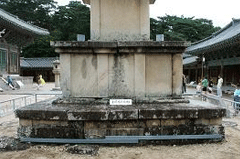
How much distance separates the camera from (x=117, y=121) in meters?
4.37

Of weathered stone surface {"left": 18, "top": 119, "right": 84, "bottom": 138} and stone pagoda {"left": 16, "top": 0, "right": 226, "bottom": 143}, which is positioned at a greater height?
stone pagoda {"left": 16, "top": 0, "right": 226, "bottom": 143}

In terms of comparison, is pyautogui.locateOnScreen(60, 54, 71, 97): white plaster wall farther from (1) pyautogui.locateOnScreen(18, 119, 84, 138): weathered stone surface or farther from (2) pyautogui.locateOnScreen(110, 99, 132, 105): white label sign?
(2) pyautogui.locateOnScreen(110, 99, 132, 105): white label sign

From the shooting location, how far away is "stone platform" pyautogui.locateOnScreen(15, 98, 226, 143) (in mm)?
4289

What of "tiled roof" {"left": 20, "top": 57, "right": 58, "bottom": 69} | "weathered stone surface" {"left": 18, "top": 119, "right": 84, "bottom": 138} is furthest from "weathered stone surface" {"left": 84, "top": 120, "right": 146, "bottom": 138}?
"tiled roof" {"left": 20, "top": 57, "right": 58, "bottom": 69}

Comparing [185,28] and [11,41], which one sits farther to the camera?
[185,28]

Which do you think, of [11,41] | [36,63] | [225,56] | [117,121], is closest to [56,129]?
[117,121]

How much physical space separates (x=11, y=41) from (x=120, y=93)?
2352cm

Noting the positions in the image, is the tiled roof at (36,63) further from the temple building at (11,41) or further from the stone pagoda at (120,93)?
the stone pagoda at (120,93)

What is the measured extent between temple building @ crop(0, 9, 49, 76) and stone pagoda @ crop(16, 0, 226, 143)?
58.7ft

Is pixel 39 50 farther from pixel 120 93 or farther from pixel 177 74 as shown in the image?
pixel 177 74

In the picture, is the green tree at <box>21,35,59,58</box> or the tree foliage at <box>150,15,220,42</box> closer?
the tree foliage at <box>150,15,220,42</box>

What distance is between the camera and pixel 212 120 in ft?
14.7

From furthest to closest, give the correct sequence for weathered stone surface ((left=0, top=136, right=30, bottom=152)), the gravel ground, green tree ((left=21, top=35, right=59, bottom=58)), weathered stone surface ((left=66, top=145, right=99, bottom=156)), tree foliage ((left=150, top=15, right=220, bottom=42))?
1. green tree ((left=21, top=35, right=59, bottom=58))
2. tree foliage ((left=150, top=15, right=220, bottom=42))
3. weathered stone surface ((left=0, top=136, right=30, bottom=152))
4. weathered stone surface ((left=66, top=145, right=99, bottom=156))
5. the gravel ground

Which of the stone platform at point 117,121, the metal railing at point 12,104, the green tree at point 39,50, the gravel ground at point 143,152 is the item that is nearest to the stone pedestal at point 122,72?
the stone platform at point 117,121
